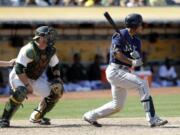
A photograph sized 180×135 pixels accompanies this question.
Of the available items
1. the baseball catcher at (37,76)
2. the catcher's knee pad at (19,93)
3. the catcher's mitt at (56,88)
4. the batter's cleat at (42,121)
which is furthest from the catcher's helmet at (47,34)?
the batter's cleat at (42,121)

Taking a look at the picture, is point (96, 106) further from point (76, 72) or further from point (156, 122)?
point (76, 72)

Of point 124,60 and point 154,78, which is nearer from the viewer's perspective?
point 124,60

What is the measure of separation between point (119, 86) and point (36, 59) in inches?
52.7

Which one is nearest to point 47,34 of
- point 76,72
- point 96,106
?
point 96,106

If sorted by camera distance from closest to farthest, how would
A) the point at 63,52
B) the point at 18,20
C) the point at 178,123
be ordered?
1. the point at 178,123
2. the point at 18,20
3. the point at 63,52

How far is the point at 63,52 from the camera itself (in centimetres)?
2259

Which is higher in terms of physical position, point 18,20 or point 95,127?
point 18,20

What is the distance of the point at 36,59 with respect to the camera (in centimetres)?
1018

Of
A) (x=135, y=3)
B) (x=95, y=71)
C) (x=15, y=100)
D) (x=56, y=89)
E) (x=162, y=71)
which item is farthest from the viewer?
(x=135, y=3)

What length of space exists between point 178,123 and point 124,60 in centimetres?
154

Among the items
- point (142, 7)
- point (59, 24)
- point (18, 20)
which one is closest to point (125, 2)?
point (142, 7)

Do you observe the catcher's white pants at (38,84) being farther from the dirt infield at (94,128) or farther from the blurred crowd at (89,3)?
the blurred crowd at (89,3)

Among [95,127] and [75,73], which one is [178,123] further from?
[75,73]

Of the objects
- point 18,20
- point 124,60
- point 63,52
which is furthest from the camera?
point 63,52
